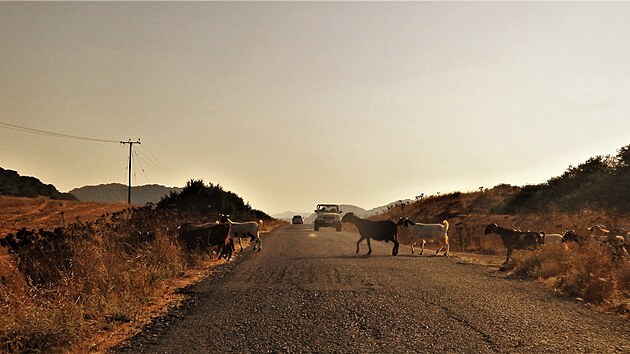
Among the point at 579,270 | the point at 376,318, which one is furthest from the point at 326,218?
the point at 376,318

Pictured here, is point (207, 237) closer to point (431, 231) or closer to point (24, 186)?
point (431, 231)

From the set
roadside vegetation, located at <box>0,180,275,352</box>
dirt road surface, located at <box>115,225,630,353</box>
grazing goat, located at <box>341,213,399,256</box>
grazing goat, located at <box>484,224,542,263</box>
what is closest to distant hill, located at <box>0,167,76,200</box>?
grazing goat, located at <box>341,213,399,256</box>

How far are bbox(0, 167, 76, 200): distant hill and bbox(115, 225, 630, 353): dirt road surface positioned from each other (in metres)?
95.2

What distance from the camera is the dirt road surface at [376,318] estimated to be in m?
7.65

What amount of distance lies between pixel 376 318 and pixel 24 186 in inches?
4506

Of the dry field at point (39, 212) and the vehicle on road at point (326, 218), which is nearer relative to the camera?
the dry field at point (39, 212)

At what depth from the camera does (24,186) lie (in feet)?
351

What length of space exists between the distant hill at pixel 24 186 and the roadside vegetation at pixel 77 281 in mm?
90324

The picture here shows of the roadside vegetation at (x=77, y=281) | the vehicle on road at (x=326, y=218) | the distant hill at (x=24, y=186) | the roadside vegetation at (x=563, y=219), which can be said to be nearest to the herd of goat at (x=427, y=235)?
the roadside vegetation at (x=563, y=219)

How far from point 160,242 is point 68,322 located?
8.84 meters

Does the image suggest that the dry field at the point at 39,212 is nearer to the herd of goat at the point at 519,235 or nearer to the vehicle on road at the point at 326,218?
the vehicle on road at the point at 326,218

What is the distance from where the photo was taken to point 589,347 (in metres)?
7.66

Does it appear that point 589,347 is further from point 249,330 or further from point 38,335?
point 38,335

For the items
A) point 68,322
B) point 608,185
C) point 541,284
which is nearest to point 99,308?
point 68,322
